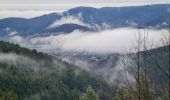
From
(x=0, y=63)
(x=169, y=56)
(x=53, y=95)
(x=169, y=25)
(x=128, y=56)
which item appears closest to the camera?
(x=169, y=56)

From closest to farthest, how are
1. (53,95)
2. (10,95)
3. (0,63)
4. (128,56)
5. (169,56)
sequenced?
(169,56) < (128,56) < (10,95) < (53,95) < (0,63)

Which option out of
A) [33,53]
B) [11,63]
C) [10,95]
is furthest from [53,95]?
[10,95]

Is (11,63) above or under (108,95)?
above

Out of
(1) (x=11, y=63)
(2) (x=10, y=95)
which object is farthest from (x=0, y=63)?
(2) (x=10, y=95)

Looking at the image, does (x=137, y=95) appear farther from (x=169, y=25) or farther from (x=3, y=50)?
(x=3, y=50)

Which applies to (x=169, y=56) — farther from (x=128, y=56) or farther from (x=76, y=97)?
(x=76, y=97)

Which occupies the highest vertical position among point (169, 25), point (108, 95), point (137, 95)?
point (169, 25)

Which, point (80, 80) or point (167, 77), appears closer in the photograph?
point (167, 77)
